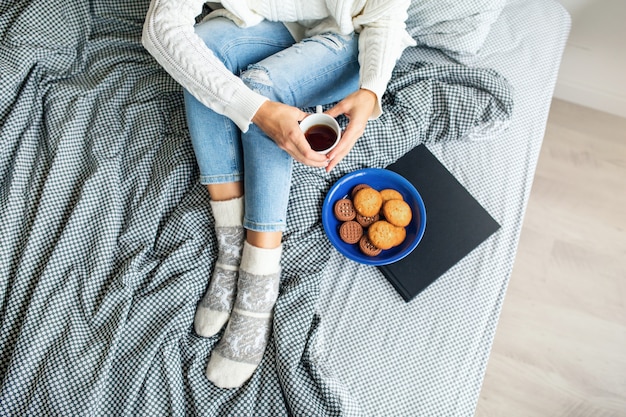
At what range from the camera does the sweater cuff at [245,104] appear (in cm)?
92

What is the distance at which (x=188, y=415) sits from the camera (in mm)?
981

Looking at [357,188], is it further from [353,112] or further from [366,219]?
[353,112]

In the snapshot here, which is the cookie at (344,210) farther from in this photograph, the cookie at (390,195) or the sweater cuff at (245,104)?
the sweater cuff at (245,104)

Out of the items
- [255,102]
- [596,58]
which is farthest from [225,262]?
[596,58]

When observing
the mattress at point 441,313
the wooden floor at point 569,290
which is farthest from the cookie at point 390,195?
the wooden floor at point 569,290

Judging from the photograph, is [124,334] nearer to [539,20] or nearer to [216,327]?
[216,327]

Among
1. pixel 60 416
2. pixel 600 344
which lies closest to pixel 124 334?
pixel 60 416

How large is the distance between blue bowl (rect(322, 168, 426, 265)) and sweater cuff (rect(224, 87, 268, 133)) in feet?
0.94

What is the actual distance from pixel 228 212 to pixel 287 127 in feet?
0.88

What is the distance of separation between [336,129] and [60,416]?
799 mm

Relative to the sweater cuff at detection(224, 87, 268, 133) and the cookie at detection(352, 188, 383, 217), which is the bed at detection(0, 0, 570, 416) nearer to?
the cookie at detection(352, 188, 383, 217)

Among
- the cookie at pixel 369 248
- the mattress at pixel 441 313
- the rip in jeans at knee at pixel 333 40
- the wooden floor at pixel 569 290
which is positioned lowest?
the wooden floor at pixel 569 290

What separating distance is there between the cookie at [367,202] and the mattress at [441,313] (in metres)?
0.13

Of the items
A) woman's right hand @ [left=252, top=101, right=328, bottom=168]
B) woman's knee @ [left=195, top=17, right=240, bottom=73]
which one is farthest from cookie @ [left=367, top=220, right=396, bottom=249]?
woman's knee @ [left=195, top=17, right=240, bottom=73]
